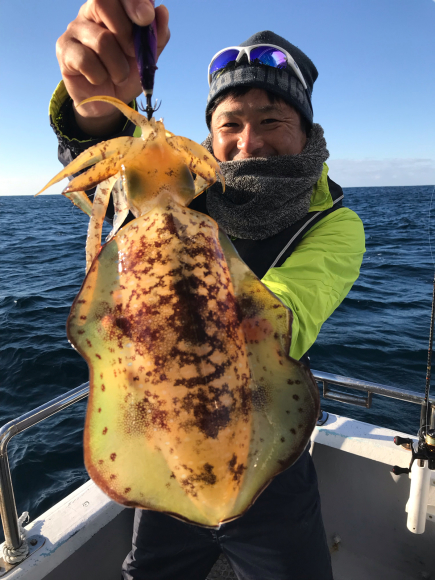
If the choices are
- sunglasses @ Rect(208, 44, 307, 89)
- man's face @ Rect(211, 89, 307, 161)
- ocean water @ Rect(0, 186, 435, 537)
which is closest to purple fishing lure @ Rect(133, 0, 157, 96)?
ocean water @ Rect(0, 186, 435, 537)

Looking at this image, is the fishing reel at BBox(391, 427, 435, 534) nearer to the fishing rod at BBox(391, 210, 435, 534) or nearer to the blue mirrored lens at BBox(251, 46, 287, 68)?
the fishing rod at BBox(391, 210, 435, 534)

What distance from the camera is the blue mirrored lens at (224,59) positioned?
2.90 metres

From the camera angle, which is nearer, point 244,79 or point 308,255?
point 308,255

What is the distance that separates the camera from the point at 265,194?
2.59 m

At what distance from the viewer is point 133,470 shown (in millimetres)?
1077

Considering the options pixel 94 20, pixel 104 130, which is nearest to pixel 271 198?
pixel 104 130

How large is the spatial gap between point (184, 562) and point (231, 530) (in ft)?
1.30

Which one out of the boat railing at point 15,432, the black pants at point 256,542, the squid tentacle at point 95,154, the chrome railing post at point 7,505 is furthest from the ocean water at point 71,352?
the black pants at point 256,542

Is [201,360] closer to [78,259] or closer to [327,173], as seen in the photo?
[327,173]

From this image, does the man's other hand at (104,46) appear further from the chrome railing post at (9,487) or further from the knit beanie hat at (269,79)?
the chrome railing post at (9,487)

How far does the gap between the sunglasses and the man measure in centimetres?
1

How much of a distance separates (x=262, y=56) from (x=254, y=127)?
0.54 meters

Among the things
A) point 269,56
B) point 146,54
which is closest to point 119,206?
point 146,54

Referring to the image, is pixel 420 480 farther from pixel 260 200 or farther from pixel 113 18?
pixel 113 18
